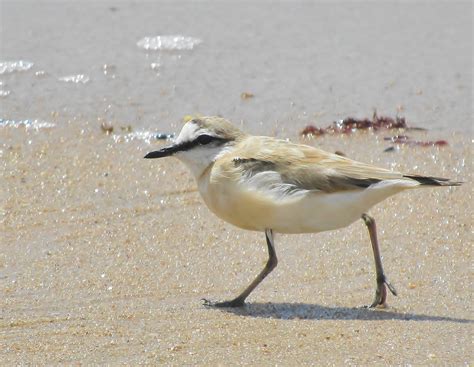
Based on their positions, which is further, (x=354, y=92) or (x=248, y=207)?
(x=354, y=92)

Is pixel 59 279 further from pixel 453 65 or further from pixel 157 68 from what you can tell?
pixel 453 65

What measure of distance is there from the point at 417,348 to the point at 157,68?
21.2ft

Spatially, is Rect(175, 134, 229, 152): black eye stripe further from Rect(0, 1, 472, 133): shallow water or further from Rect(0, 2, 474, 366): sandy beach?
Rect(0, 1, 472, 133): shallow water

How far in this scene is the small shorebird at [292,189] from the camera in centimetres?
650

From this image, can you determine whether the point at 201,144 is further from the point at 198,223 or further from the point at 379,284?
the point at 379,284

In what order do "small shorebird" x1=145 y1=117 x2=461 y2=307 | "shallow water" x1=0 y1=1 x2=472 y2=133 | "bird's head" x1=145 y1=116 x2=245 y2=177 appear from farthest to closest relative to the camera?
"shallow water" x1=0 y1=1 x2=472 y2=133, "bird's head" x1=145 y1=116 x2=245 y2=177, "small shorebird" x1=145 y1=117 x2=461 y2=307

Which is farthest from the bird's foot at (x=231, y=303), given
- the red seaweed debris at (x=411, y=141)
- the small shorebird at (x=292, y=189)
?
the red seaweed debris at (x=411, y=141)

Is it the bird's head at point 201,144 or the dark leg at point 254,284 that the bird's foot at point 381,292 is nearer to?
the dark leg at point 254,284

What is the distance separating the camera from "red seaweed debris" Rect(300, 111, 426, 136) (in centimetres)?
996

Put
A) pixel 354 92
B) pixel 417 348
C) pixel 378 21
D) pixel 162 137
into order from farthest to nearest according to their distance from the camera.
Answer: pixel 378 21 < pixel 354 92 < pixel 162 137 < pixel 417 348

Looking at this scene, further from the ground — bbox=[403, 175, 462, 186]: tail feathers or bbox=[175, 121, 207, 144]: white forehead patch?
bbox=[175, 121, 207, 144]: white forehead patch

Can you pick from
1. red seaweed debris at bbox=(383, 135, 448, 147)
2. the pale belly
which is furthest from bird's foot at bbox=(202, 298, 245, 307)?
red seaweed debris at bbox=(383, 135, 448, 147)

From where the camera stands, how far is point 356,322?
6.25 m

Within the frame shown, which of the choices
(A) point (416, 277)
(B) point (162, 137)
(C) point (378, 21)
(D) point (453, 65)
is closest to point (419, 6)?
(C) point (378, 21)
